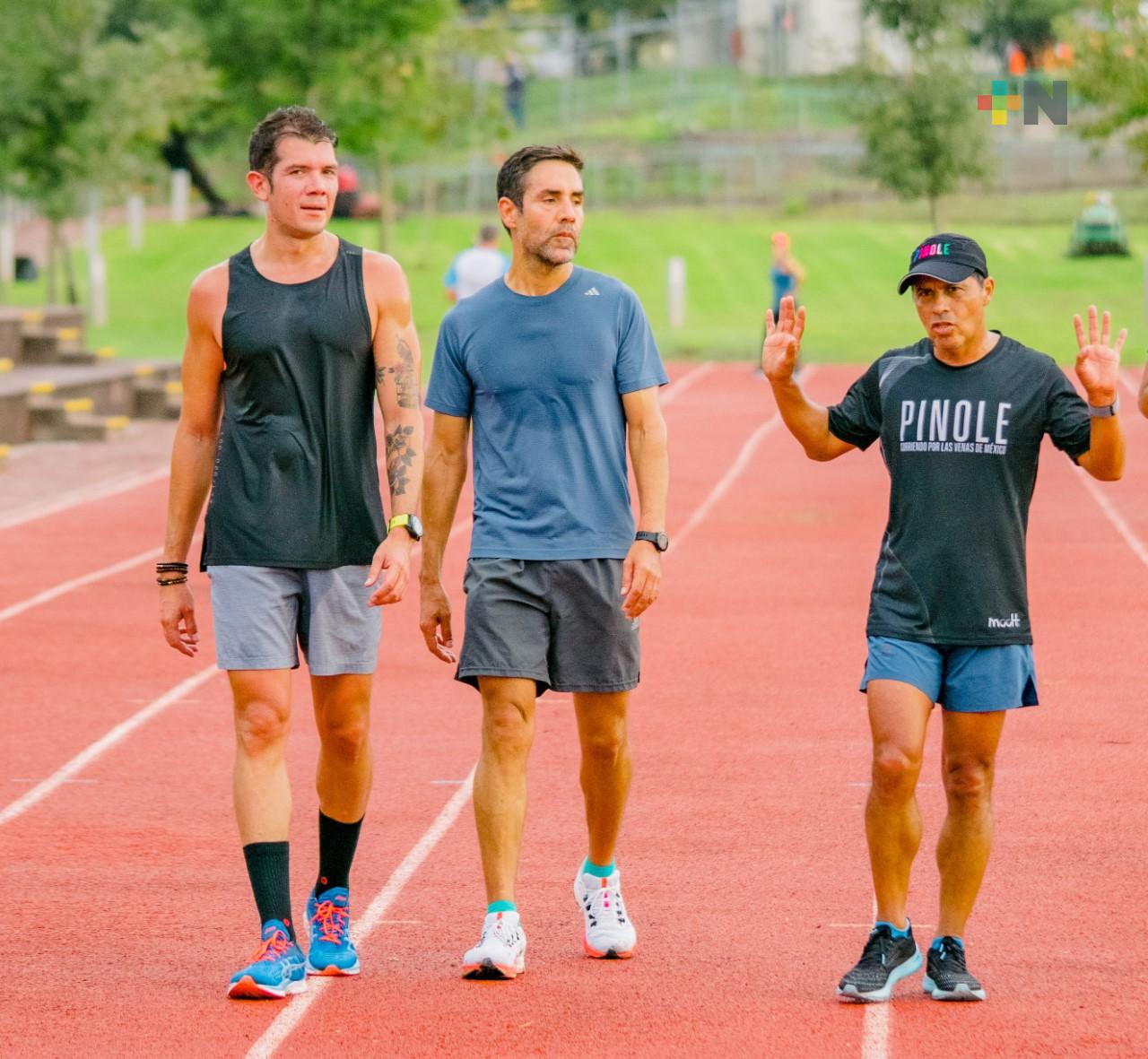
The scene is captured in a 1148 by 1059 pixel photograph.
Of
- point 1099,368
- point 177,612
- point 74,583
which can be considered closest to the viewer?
point 1099,368

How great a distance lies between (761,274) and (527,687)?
4043cm

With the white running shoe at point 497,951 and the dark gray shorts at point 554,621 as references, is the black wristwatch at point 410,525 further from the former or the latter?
the white running shoe at point 497,951

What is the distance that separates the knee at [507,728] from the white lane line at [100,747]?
8.34 feet

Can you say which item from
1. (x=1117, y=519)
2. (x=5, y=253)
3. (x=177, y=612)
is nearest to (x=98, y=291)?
(x=5, y=253)

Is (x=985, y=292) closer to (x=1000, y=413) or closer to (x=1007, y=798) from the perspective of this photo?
(x=1000, y=413)

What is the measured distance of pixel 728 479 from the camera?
18.8 meters

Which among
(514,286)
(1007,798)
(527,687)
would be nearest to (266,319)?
(514,286)

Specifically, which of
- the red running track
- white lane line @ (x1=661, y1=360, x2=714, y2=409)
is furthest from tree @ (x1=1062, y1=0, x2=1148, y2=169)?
the red running track

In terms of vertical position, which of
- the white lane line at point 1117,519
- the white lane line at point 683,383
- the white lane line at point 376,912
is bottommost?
the white lane line at point 683,383

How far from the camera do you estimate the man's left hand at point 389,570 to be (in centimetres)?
547

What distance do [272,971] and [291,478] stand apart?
4.03ft

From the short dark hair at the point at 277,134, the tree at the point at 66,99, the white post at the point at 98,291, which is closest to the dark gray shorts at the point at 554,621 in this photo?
the short dark hair at the point at 277,134

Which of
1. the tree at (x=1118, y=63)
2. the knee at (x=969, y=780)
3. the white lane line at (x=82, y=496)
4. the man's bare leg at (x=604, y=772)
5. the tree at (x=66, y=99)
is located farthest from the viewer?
the tree at (x=66, y=99)

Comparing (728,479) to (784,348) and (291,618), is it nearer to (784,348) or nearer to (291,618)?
(784,348)
